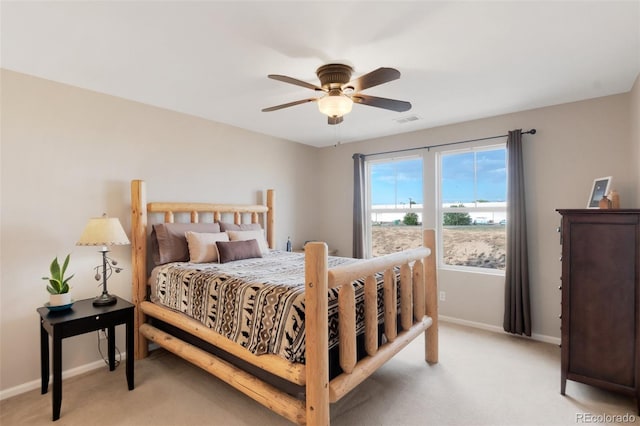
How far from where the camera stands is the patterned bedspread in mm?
1807

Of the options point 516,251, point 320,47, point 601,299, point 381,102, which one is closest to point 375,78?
point 381,102

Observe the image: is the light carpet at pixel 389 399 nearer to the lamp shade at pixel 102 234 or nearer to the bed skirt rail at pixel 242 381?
the bed skirt rail at pixel 242 381

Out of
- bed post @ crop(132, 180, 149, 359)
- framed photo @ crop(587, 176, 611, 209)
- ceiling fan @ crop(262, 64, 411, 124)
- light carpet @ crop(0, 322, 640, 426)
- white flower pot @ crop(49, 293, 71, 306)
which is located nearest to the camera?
light carpet @ crop(0, 322, 640, 426)

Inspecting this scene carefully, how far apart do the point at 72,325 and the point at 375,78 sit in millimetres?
2661

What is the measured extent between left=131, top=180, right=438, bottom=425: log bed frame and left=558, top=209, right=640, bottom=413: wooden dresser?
97cm

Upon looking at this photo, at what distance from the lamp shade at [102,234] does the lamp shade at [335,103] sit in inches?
74.5

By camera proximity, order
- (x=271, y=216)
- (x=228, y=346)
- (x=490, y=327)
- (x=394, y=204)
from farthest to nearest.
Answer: (x=394, y=204), (x=271, y=216), (x=490, y=327), (x=228, y=346)

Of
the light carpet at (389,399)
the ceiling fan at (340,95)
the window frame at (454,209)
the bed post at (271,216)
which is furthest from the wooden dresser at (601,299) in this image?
the bed post at (271,216)

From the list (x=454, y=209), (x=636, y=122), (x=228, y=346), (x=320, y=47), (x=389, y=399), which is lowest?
(x=389, y=399)

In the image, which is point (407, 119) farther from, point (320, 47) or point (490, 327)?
point (490, 327)

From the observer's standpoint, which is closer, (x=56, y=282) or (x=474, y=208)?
(x=56, y=282)

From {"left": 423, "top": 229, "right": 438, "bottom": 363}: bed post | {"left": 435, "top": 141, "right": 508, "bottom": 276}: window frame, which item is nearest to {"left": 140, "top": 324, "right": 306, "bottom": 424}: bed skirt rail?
{"left": 423, "top": 229, "right": 438, "bottom": 363}: bed post

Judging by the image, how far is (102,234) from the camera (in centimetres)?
241

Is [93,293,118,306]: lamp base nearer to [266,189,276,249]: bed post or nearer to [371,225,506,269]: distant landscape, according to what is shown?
[266,189,276,249]: bed post
